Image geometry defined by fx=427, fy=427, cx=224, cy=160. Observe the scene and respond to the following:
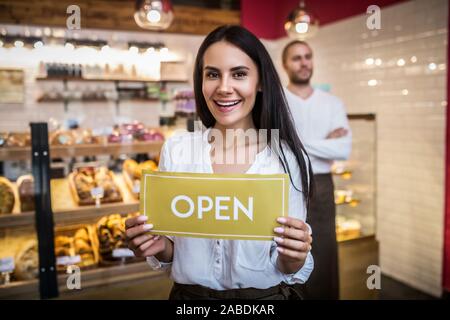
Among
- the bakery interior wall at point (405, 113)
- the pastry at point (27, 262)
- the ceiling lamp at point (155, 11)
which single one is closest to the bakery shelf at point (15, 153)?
the pastry at point (27, 262)

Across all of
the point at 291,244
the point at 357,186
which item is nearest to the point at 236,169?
the point at 291,244

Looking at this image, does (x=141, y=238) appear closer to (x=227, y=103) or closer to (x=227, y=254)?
(x=227, y=254)

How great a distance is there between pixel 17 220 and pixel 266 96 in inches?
61.8

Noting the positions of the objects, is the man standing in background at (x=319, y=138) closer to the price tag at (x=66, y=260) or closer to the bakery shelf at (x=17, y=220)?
the price tag at (x=66, y=260)

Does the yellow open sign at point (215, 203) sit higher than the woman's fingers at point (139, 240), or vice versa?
the yellow open sign at point (215, 203)

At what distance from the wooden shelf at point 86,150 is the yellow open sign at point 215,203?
127cm

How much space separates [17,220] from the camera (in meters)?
2.17

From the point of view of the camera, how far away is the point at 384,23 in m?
3.85

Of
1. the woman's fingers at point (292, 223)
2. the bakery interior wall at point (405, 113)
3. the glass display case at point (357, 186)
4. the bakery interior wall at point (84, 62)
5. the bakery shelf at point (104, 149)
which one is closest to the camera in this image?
the woman's fingers at point (292, 223)

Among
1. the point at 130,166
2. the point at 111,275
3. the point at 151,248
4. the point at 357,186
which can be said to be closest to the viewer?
the point at 151,248

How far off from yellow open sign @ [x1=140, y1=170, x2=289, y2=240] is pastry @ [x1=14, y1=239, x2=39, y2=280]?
4.56 ft

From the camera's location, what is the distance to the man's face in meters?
2.47

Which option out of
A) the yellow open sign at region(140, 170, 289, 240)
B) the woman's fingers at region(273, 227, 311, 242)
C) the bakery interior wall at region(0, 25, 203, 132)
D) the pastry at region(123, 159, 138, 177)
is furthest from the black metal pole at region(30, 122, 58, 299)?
the woman's fingers at region(273, 227, 311, 242)

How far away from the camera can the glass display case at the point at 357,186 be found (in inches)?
117
